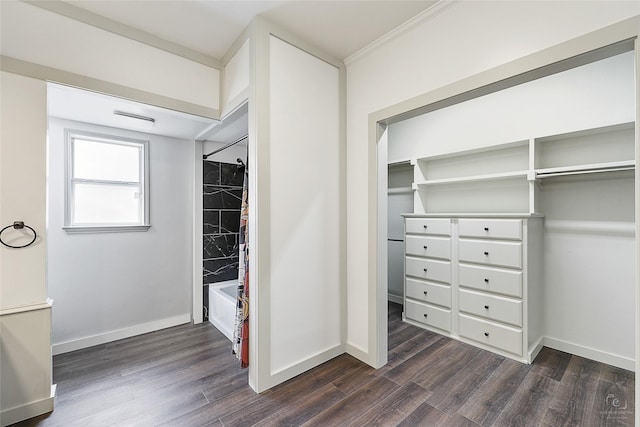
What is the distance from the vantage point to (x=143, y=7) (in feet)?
5.93

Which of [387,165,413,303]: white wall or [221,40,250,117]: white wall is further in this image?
[387,165,413,303]: white wall

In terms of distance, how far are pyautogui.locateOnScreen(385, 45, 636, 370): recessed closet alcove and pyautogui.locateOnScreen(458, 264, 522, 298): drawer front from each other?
21mm

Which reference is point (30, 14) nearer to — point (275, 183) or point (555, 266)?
point (275, 183)

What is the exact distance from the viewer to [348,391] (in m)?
1.94

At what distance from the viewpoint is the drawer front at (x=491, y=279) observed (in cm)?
239

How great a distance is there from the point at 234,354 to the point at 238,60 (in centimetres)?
258

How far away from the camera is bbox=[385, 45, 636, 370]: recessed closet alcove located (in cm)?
223

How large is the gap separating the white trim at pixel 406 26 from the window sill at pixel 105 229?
110 inches

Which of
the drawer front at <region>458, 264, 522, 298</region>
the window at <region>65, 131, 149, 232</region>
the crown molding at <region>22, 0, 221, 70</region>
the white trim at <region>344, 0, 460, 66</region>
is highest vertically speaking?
the white trim at <region>344, 0, 460, 66</region>

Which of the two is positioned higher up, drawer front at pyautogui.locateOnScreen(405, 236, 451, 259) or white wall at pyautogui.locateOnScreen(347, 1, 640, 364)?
white wall at pyautogui.locateOnScreen(347, 1, 640, 364)

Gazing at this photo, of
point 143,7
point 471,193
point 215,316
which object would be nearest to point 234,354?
Result: point 215,316

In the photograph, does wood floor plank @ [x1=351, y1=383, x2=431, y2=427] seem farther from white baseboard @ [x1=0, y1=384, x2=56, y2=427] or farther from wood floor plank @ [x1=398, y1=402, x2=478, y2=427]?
white baseboard @ [x1=0, y1=384, x2=56, y2=427]

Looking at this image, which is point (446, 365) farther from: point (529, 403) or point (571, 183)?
point (571, 183)

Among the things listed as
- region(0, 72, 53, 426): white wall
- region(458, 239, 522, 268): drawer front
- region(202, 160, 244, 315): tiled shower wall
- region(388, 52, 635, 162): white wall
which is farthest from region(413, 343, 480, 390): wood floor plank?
region(0, 72, 53, 426): white wall
